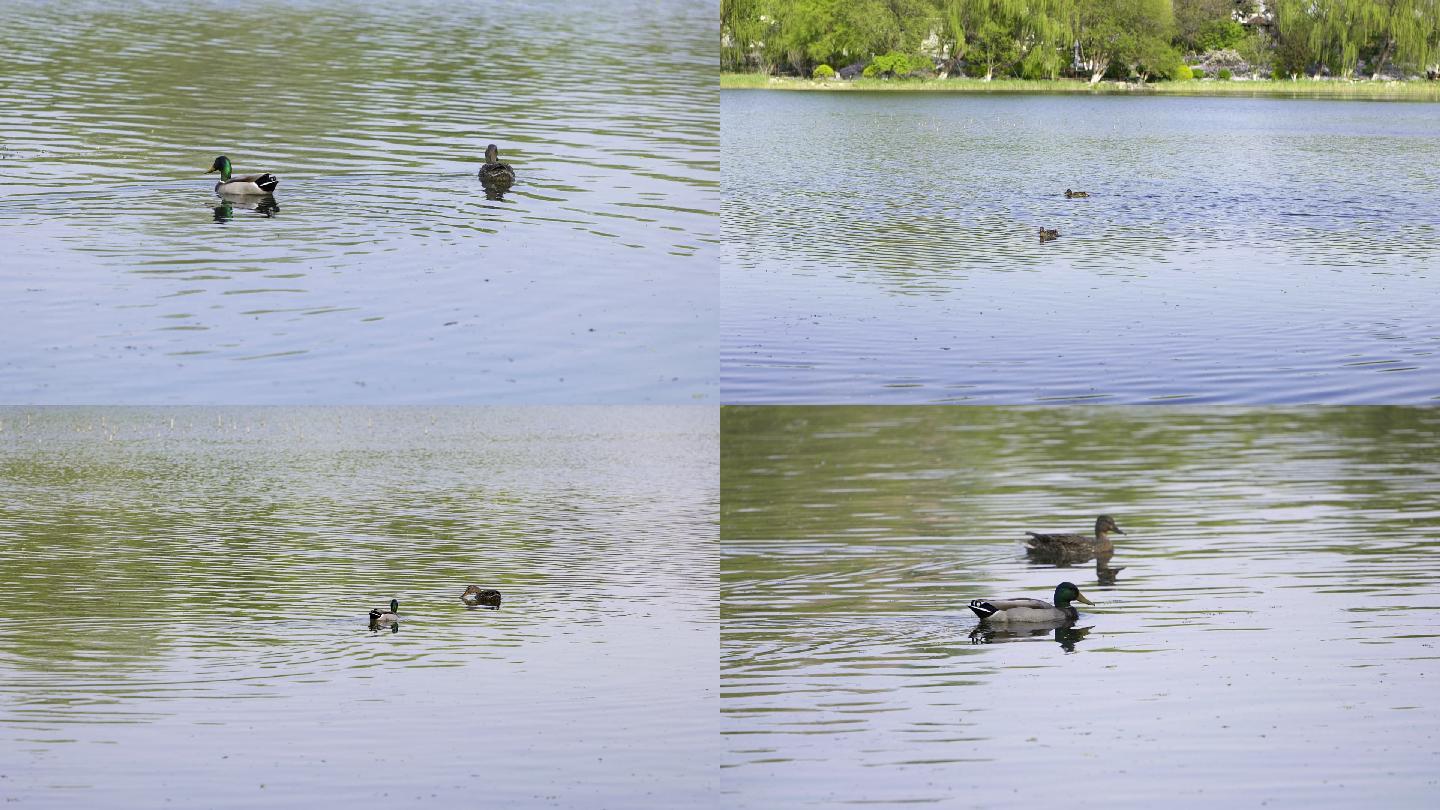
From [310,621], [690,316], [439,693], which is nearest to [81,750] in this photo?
[439,693]

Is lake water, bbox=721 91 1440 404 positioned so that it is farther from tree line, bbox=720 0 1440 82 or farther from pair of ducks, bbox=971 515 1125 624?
pair of ducks, bbox=971 515 1125 624

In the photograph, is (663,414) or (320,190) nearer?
(320,190)

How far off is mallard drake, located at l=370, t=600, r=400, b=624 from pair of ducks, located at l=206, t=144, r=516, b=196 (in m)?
6.09

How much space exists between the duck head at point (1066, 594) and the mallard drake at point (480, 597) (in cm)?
336

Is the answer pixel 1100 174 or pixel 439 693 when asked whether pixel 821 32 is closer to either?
pixel 1100 174

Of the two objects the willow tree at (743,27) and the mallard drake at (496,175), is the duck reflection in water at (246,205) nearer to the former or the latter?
the mallard drake at (496,175)

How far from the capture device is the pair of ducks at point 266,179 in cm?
1545

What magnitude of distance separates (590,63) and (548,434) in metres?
8.38

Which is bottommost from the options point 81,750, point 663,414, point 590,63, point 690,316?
point 663,414

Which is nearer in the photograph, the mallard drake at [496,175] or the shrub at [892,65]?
the mallard drake at [496,175]

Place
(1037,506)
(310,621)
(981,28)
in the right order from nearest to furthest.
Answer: (310,621) → (1037,506) → (981,28)

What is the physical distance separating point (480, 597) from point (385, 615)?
66 centimetres

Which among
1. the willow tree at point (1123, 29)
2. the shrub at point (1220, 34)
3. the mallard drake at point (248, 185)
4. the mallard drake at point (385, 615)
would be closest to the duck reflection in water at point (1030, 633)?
the mallard drake at point (385, 615)

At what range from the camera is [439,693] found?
8.48 m
